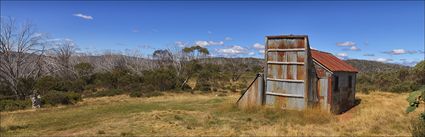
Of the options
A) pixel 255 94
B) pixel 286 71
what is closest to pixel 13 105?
pixel 255 94

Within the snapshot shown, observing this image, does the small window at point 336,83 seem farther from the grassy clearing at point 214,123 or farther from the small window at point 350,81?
the small window at point 350,81

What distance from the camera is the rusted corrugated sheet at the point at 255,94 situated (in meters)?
15.9

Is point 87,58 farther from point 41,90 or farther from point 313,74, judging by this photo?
point 313,74

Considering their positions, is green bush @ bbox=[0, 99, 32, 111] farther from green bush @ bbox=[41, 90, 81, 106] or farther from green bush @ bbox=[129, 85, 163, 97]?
green bush @ bbox=[129, 85, 163, 97]

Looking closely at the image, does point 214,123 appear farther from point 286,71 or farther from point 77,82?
point 77,82

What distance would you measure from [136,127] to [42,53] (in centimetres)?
1547

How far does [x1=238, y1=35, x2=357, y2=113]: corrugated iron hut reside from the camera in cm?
1480

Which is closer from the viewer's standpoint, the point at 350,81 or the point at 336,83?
the point at 336,83

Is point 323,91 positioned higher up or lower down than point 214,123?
higher up

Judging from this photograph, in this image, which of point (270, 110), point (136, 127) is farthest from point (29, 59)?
point (270, 110)

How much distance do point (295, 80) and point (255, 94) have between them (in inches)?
75.3

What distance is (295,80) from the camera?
49.5 feet

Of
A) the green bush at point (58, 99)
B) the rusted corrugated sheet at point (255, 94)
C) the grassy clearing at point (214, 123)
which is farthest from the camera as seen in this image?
the green bush at point (58, 99)

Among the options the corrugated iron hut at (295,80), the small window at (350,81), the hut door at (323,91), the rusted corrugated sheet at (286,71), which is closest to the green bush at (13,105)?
the corrugated iron hut at (295,80)
